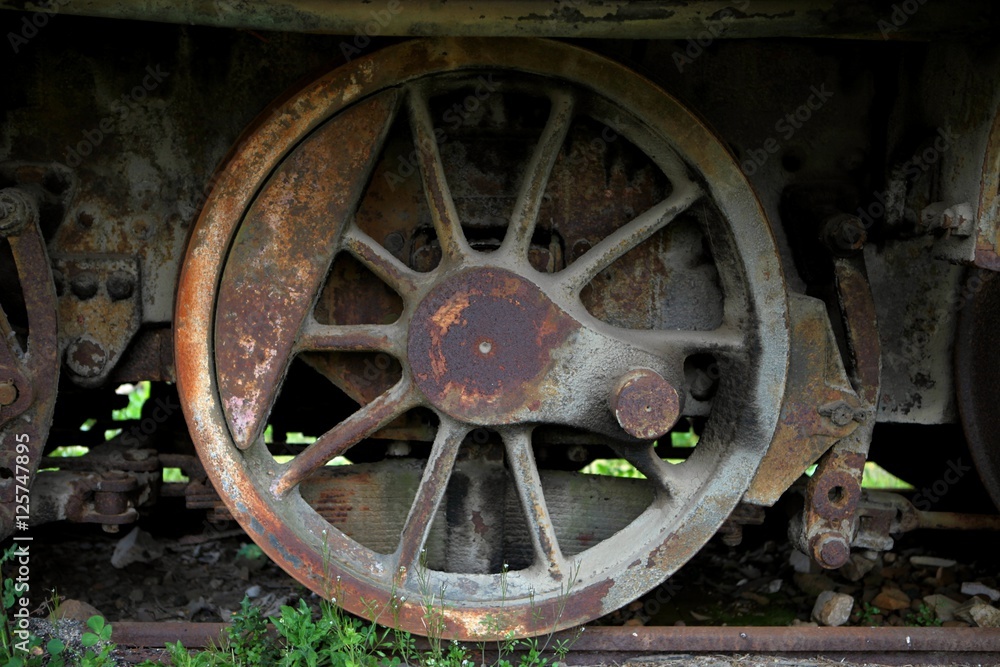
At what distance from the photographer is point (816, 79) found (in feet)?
7.91

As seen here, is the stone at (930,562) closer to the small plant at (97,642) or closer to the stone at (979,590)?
the stone at (979,590)

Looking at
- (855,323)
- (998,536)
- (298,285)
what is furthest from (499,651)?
(998,536)

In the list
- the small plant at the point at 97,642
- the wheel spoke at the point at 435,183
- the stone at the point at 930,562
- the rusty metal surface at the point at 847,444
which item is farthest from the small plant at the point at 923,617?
the small plant at the point at 97,642

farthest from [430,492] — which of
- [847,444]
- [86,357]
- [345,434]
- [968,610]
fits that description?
[968,610]

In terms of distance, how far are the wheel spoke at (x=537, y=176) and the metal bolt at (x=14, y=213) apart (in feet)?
3.31

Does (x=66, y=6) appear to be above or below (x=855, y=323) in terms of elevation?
above

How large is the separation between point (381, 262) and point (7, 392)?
843 mm

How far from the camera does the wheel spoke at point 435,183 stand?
6.91 feet

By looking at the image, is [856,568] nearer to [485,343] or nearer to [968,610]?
[968,610]

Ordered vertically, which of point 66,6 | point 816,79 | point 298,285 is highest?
point 816,79

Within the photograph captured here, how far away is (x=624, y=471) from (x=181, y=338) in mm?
2422

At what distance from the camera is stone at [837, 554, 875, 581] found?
2.91 m

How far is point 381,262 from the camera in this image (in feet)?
7.11

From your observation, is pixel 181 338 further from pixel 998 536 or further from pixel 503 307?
pixel 998 536
